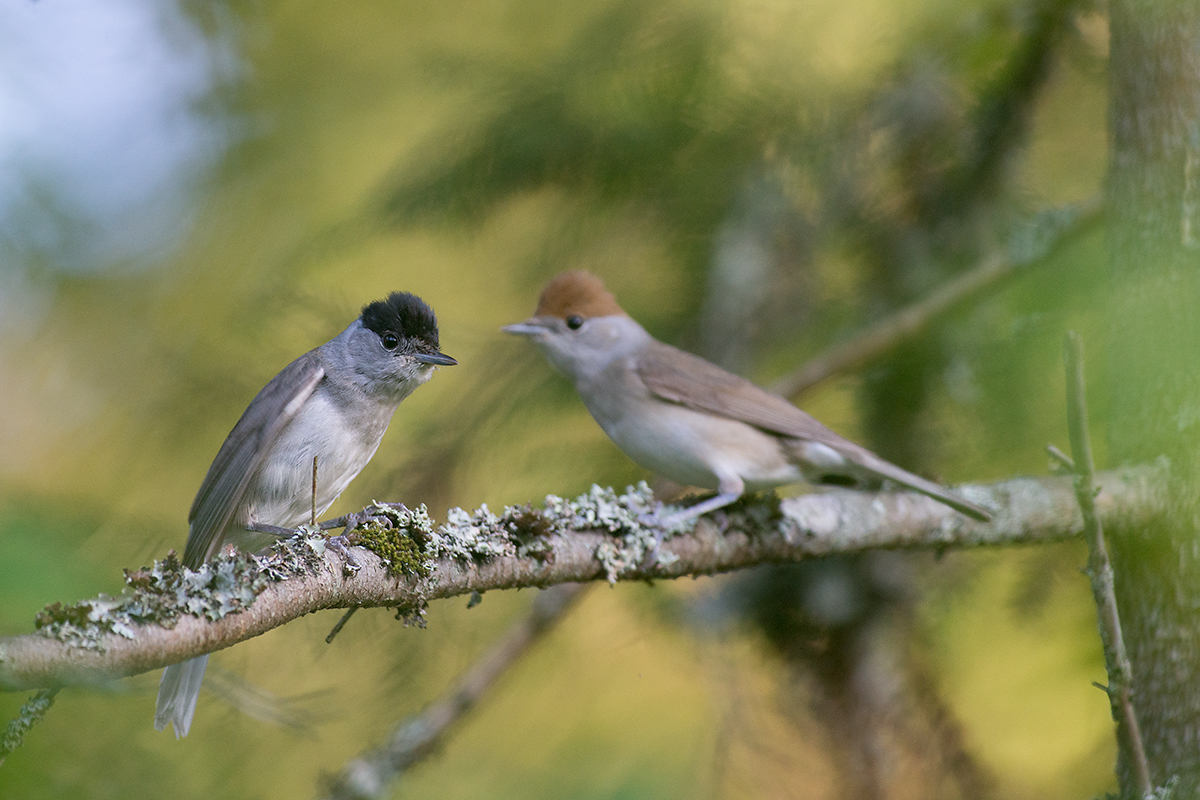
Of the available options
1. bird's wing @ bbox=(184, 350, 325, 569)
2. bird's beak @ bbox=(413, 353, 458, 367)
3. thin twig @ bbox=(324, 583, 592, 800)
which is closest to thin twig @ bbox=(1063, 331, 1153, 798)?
thin twig @ bbox=(324, 583, 592, 800)

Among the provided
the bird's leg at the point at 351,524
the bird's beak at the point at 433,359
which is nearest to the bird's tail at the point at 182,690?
the bird's leg at the point at 351,524

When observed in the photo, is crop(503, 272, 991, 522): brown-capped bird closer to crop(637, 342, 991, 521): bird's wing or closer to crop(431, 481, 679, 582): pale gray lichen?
crop(637, 342, 991, 521): bird's wing

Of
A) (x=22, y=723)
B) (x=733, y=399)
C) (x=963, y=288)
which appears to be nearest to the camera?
(x=22, y=723)

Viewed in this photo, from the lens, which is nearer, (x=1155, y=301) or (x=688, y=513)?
(x=1155, y=301)

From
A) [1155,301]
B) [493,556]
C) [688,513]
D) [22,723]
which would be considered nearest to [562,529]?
[493,556]

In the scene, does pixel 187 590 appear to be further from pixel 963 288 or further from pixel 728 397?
pixel 963 288

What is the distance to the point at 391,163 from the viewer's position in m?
3.93

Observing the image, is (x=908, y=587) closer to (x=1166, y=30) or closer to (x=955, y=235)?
(x=955, y=235)

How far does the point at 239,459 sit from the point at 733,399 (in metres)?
1.66

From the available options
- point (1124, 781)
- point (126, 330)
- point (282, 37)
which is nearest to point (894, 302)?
point (1124, 781)

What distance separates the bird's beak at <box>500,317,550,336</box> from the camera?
3119 millimetres

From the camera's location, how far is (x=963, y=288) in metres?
Result: 3.15

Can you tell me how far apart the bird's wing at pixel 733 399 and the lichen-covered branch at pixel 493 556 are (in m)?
0.19

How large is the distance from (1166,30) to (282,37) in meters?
3.30
